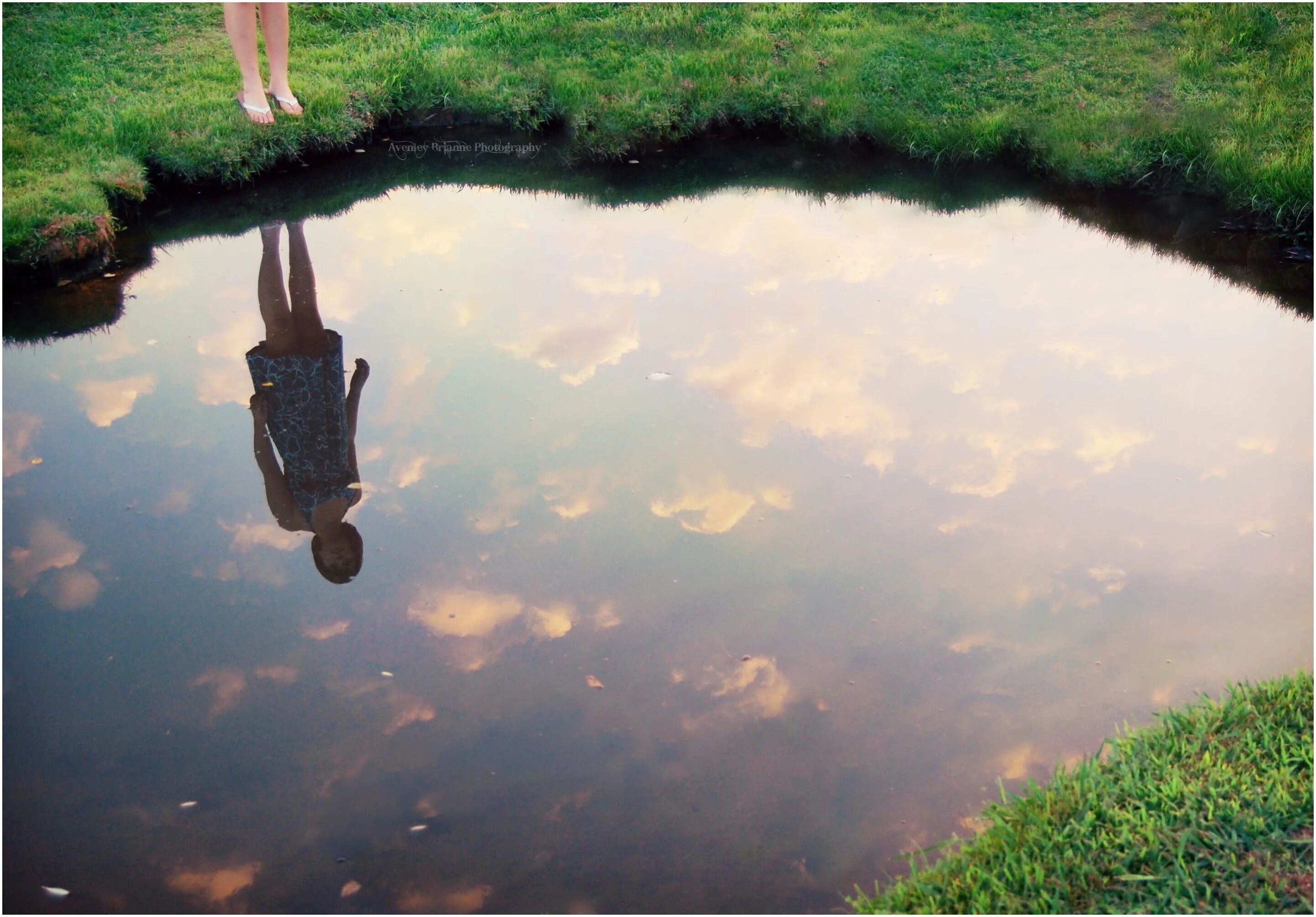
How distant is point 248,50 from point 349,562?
455 cm

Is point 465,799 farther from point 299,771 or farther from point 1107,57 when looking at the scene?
point 1107,57

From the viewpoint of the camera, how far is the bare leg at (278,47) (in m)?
6.82

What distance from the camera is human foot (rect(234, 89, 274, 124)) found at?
6918 millimetres

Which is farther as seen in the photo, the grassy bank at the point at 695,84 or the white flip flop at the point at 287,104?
the white flip flop at the point at 287,104

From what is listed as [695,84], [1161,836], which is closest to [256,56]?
[695,84]

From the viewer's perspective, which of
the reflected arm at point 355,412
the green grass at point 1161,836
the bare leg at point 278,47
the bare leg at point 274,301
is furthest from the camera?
the bare leg at point 278,47

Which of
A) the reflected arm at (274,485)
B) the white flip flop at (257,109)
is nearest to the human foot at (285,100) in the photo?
the white flip flop at (257,109)

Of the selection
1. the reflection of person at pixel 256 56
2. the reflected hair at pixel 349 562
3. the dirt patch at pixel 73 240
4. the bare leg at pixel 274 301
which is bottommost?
the reflected hair at pixel 349 562

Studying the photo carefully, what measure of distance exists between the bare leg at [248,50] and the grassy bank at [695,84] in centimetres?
13

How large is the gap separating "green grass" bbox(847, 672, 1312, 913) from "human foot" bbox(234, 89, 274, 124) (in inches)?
248

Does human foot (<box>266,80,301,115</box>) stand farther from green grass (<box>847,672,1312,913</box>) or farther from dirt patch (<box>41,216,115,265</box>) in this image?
green grass (<box>847,672,1312,913</box>)

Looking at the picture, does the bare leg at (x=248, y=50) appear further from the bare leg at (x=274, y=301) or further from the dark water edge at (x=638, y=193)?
the bare leg at (x=274, y=301)

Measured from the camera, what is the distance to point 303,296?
5574 mm

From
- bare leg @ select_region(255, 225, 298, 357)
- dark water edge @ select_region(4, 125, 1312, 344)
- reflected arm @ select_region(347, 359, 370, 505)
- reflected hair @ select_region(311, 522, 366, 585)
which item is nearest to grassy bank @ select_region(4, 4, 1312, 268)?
dark water edge @ select_region(4, 125, 1312, 344)
